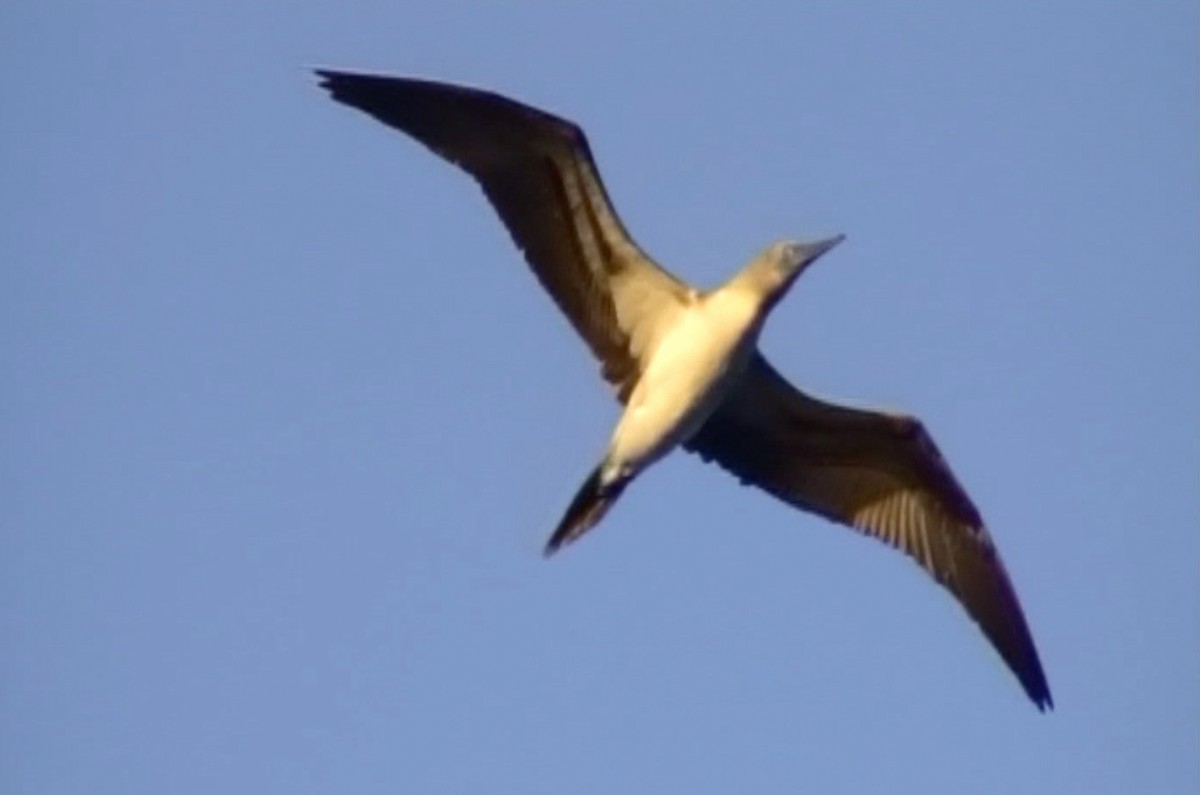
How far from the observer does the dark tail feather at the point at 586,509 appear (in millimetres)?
20469

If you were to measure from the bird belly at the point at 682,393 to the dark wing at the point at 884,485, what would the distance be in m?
1.30

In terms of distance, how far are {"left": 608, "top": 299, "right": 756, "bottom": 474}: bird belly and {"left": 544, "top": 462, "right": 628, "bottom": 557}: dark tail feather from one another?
0.16m

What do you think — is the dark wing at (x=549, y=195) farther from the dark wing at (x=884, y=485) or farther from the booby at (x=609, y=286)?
the dark wing at (x=884, y=485)

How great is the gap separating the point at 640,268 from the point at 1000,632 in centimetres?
354

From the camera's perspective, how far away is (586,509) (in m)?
20.5

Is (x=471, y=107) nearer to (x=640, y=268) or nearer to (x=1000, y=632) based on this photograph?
(x=640, y=268)

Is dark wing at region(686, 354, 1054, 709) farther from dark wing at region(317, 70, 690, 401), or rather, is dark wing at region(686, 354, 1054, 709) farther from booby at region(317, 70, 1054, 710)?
dark wing at region(317, 70, 690, 401)

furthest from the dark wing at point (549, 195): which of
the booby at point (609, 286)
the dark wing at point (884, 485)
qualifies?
the dark wing at point (884, 485)

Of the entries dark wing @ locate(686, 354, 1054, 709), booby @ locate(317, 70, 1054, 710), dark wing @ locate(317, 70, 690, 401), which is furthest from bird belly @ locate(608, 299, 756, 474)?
dark wing @ locate(686, 354, 1054, 709)

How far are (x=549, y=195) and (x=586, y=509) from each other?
192 cm

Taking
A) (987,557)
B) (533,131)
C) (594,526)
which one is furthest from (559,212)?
(987,557)

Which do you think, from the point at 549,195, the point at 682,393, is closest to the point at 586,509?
the point at 682,393

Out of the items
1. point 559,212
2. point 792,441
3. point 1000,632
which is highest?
point 559,212

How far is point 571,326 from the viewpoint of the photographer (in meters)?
20.9
